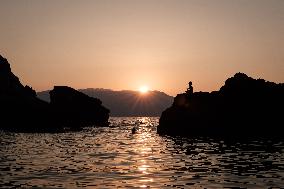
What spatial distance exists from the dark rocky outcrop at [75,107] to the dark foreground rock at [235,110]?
73.8 metres

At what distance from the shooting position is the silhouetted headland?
384ft

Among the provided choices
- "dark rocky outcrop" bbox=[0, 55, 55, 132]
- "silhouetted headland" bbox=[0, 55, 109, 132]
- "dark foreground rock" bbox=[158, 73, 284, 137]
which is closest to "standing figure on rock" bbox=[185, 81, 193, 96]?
"dark foreground rock" bbox=[158, 73, 284, 137]

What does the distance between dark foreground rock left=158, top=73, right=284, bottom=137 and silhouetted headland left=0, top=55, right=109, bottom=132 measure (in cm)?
3816

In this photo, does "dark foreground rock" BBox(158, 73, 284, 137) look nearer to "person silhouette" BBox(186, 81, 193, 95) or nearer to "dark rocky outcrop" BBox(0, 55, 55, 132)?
"person silhouette" BBox(186, 81, 193, 95)

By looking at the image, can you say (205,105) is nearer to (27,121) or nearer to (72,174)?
(27,121)

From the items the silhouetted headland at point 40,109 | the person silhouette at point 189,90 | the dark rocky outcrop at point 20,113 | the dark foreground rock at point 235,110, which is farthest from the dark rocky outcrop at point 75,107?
the dark foreground rock at point 235,110

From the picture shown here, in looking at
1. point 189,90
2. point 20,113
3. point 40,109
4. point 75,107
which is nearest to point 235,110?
point 189,90

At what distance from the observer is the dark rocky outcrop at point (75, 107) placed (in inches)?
6462

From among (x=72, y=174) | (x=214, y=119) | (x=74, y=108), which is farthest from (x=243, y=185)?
(x=74, y=108)

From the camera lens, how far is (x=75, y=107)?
167750 mm

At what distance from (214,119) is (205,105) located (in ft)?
14.0

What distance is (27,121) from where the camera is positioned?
4596 inches

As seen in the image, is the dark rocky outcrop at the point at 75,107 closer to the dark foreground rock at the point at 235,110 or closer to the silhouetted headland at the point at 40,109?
the silhouetted headland at the point at 40,109

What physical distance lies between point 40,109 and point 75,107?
46594mm
